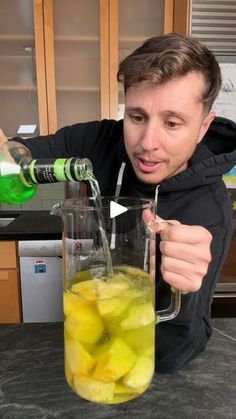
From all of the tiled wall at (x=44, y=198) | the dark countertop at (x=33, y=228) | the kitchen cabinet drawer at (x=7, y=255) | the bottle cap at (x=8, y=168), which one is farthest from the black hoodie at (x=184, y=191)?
the tiled wall at (x=44, y=198)

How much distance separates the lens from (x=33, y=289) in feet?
6.54

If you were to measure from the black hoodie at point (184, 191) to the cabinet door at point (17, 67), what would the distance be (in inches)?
48.3

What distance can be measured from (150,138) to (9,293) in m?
1.51

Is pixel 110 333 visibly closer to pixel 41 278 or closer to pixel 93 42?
pixel 41 278

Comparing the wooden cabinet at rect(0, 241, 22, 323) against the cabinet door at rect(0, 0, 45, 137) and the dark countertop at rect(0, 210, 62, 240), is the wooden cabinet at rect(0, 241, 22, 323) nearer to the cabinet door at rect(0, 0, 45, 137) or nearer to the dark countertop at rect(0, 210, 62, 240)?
the dark countertop at rect(0, 210, 62, 240)

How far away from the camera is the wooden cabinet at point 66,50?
2209 millimetres

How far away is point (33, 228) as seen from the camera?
6.59 feet

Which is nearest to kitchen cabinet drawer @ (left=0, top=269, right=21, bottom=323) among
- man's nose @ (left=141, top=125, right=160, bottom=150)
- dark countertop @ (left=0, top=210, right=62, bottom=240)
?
dark countertop @ (left=0, top=210, right=62, bottom=240)

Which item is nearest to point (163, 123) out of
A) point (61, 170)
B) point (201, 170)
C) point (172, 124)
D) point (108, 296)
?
point (172, 124)

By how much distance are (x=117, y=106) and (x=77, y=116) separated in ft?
0.85

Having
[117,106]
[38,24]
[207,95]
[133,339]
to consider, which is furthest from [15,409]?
[38,24]

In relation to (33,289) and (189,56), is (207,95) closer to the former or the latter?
(189,56)

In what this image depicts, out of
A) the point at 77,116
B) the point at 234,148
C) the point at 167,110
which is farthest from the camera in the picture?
the point at 77,116

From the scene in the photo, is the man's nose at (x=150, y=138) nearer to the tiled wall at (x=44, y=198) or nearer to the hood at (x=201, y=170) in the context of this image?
the hood at (x=201, y=170)
